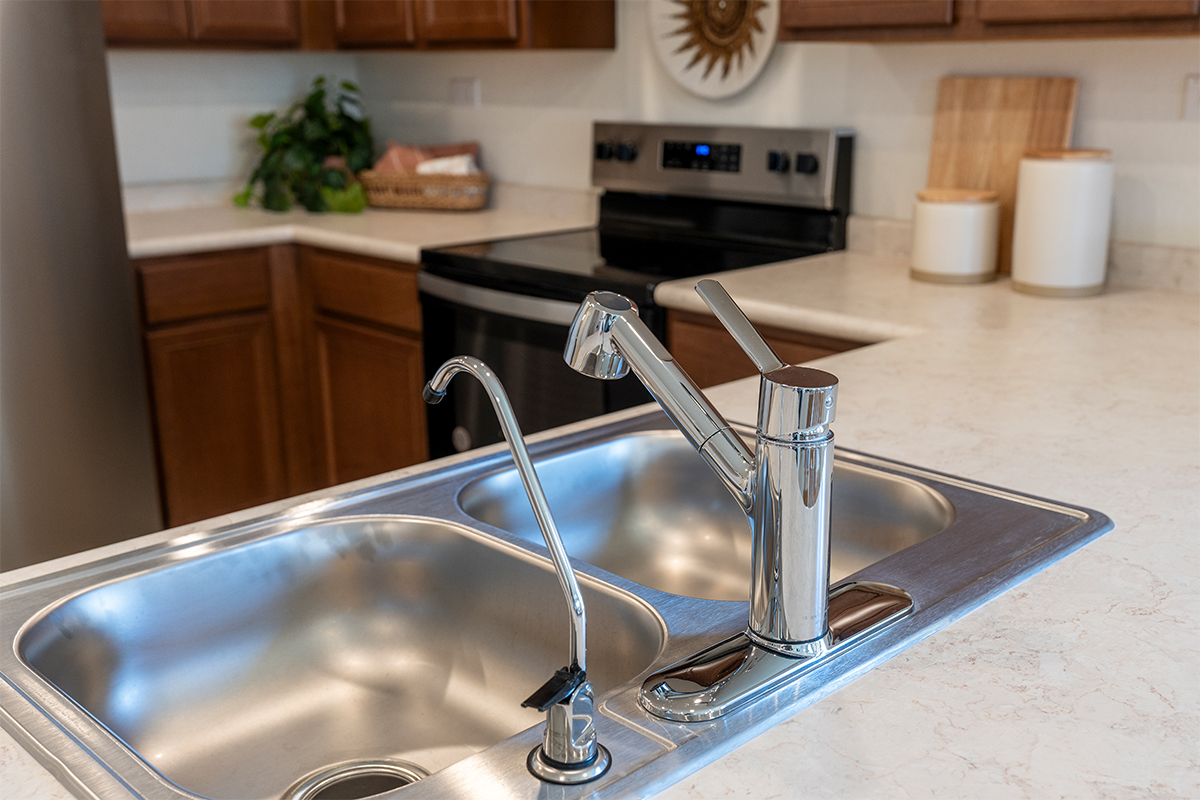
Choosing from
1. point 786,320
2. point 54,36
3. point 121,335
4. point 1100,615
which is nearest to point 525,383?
point 786,320

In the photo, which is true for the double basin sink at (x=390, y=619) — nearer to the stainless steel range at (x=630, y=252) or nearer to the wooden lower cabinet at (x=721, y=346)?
the wooden lower cabinet at (x=721, y=346)

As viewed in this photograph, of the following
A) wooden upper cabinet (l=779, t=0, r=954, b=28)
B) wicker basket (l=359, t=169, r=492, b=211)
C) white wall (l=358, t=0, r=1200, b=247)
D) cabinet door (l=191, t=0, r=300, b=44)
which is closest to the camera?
wooden upper cabinet (l=779, t=0, r=954, b=28)

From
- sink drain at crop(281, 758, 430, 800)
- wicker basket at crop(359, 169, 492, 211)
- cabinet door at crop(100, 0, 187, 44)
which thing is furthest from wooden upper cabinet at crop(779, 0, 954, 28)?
cabinet door at crop(100, 0, 187, 44)

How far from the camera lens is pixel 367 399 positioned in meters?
2.88

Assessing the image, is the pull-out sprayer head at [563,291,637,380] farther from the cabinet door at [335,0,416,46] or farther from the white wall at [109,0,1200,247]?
the cabinet door at [335,0,416,46]

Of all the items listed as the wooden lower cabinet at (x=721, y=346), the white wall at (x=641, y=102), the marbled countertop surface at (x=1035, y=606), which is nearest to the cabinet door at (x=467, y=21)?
the white wall at (x=641, y=102)

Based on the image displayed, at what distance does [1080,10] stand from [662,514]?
105cm

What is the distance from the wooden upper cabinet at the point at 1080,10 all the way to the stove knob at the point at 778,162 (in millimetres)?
700

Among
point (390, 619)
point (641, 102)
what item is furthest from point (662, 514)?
point (641, 102)

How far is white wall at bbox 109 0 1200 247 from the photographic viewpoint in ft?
6.58

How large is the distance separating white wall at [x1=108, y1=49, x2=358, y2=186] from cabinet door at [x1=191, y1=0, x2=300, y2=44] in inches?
12.0

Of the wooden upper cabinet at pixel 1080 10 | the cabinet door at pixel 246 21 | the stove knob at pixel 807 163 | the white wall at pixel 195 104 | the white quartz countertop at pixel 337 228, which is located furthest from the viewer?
the white wall at pixel 195 104

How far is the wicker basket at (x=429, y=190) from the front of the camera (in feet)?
10.3

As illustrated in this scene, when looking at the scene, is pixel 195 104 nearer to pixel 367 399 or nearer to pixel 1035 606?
pixel 367 399
